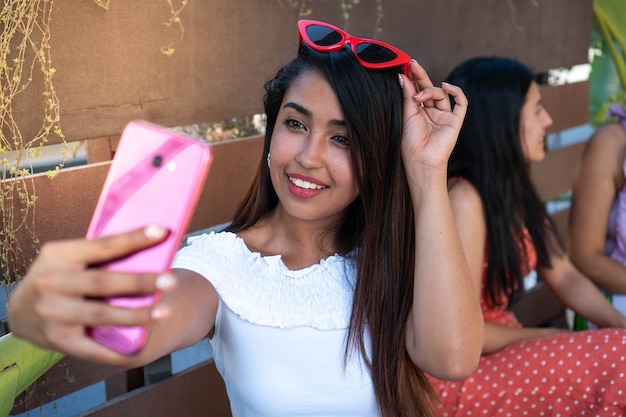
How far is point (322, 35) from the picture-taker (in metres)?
1.85

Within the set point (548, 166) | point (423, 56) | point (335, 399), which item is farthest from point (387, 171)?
point (548, 166)

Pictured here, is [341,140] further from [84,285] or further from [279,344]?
[84,285]

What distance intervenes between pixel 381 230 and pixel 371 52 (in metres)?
0.42

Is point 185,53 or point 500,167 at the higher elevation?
point 185,53

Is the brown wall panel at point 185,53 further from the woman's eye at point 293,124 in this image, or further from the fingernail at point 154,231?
the fingernail at point 154,231

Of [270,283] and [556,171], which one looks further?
[556,171]

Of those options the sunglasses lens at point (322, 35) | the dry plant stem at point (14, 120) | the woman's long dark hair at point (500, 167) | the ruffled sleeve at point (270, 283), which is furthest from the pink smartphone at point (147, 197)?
the woman's long dark hair at point (500, 167)

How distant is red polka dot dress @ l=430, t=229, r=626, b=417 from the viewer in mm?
2359

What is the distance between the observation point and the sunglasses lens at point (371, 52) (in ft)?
5.81

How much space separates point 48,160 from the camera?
2.10 metres

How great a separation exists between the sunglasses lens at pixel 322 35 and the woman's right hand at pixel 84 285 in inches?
36.7

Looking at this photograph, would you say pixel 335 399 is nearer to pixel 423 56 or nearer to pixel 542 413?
pixel 542 413

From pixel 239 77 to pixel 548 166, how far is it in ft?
7.78

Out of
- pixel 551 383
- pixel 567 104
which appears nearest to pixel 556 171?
pixel 567 104
